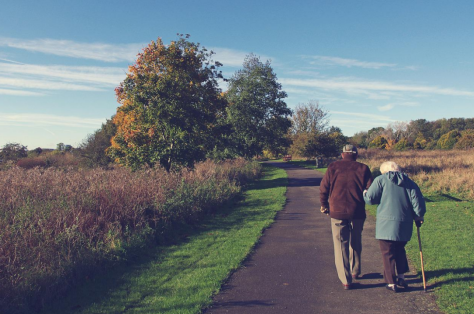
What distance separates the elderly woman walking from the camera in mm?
4861

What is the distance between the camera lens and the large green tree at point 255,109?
104ft

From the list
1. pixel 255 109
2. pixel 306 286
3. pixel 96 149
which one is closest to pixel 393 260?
pixel 306 286

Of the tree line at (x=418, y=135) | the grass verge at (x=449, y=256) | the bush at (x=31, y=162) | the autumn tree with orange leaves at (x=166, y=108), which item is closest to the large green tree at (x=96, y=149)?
the bush at (x=31, y=162)

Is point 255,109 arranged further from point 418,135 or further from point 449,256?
point 418,135

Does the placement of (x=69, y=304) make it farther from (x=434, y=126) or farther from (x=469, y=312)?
(x=434, y=126)

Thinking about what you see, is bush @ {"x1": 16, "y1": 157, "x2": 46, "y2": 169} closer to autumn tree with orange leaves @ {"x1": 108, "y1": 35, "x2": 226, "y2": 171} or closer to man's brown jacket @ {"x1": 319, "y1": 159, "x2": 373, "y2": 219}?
autumn tree with orange leaves @ {"x1": 108, "y1": 35, "x2": 226, "y2": 171}

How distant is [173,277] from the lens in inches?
230

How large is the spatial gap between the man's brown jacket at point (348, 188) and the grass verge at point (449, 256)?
153cm

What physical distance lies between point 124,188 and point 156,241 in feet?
6.96

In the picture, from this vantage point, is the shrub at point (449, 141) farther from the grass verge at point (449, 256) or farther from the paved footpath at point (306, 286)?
the paved footpath at point (306, 286)

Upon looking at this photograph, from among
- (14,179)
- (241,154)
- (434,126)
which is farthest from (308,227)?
(434,126)

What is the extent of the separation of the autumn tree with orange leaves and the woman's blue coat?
1294cm

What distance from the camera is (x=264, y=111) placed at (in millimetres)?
32656

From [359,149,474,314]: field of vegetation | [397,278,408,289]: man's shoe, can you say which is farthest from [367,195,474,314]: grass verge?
[397,278,408,289]: man's shoe
